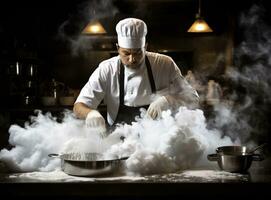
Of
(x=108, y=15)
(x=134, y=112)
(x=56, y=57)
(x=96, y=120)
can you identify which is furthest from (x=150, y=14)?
(x=96, y=120)

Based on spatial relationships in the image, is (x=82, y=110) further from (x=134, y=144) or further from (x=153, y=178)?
(x=153, y=178)

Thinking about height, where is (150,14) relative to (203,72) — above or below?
above

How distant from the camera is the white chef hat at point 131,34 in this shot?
353 centimetres

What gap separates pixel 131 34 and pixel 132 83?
50 cm

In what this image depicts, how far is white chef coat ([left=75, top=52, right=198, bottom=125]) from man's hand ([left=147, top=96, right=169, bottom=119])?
40cm

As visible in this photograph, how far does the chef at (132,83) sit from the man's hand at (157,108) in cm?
26

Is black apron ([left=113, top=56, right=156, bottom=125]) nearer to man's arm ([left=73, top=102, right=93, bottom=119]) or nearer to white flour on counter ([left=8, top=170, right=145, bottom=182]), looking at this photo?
man's arm ([left=73, top=102, right=93, bottom=119])

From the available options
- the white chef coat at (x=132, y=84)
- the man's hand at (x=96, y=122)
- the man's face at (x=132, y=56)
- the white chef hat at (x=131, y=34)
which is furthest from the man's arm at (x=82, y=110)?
the white chef hat at (x=131, y=34)

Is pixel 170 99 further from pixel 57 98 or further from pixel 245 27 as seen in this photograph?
pixel 245 27

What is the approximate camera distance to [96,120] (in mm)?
3082
